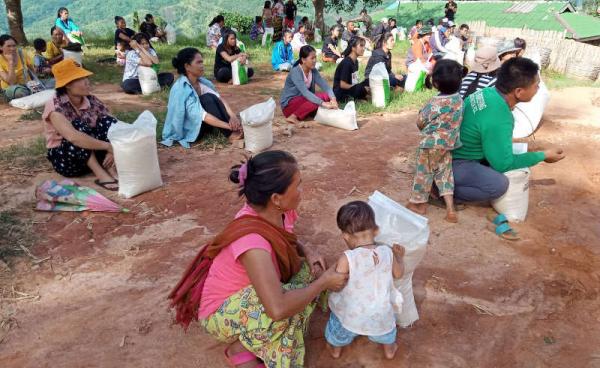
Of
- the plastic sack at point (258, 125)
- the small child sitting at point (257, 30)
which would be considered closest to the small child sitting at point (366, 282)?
the plastic sack at point (258, 125)

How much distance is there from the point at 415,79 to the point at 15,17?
1024cm

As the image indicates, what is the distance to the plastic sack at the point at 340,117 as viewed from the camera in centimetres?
528

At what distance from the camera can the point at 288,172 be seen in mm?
1705

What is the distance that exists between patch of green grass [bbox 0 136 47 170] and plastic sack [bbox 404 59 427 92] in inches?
215

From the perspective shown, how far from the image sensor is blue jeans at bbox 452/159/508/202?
10.3ft

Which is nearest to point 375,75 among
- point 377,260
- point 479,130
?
point 479,130

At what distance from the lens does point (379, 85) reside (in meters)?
6.20

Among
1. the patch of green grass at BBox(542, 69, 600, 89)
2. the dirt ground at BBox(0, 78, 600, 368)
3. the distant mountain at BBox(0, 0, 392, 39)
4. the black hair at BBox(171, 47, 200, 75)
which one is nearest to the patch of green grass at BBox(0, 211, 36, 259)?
the dirt ground at BBox(0, 78, 600, 368)

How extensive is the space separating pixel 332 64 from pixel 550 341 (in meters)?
8.66

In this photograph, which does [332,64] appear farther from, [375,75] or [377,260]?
[377,260]

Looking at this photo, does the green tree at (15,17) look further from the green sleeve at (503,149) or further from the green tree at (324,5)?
the green sleeve at (503,149)

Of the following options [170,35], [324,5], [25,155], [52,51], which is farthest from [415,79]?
[324,5]

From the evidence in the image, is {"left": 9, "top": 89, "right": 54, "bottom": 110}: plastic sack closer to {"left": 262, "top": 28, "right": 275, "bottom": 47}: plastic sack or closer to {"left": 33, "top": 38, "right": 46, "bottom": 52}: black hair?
{"left": 33, "top": 38, "right": 46, "bottom": 52}: black hair

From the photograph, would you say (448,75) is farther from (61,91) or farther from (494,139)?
(61,91)
